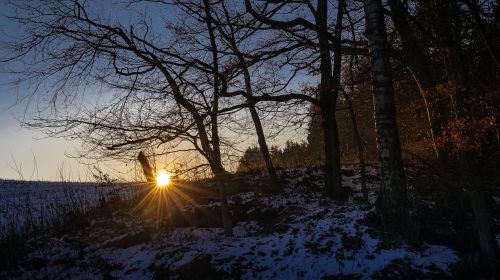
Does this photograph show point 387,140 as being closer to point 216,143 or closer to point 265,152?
point 216,143

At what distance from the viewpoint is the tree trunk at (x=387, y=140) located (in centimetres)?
664

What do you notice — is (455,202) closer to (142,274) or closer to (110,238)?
(142,274)

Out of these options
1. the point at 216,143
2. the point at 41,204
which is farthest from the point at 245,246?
the point at 41,204

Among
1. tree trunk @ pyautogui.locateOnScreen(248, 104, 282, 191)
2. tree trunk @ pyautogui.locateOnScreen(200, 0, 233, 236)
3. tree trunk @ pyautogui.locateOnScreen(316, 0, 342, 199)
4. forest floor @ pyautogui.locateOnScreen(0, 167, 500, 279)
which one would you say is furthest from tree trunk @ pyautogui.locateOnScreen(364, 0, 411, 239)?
tree trunk @ pyautogui.locateOnScreen(248, 104, 282, 191)

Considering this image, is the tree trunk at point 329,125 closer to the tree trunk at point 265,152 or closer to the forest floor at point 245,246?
the forest floor at point 245,246

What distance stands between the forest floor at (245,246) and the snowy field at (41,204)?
42 cm

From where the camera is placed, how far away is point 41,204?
11570 millimetres

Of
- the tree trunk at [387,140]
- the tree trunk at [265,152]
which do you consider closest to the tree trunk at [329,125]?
the tree trunk at [265,152]

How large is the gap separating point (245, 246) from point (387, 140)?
109 inches

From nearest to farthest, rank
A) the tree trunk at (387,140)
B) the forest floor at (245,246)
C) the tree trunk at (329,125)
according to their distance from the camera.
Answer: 1. the forest floor at (245,246)
2. the tree trunk at (387,140)
3. the tree trunk at (329,125)

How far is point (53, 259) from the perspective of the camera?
8602 mm

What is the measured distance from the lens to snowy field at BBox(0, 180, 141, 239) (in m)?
10.6

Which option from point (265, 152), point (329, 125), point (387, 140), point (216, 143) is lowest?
point (387, 140)

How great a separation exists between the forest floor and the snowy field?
0.42 meters
